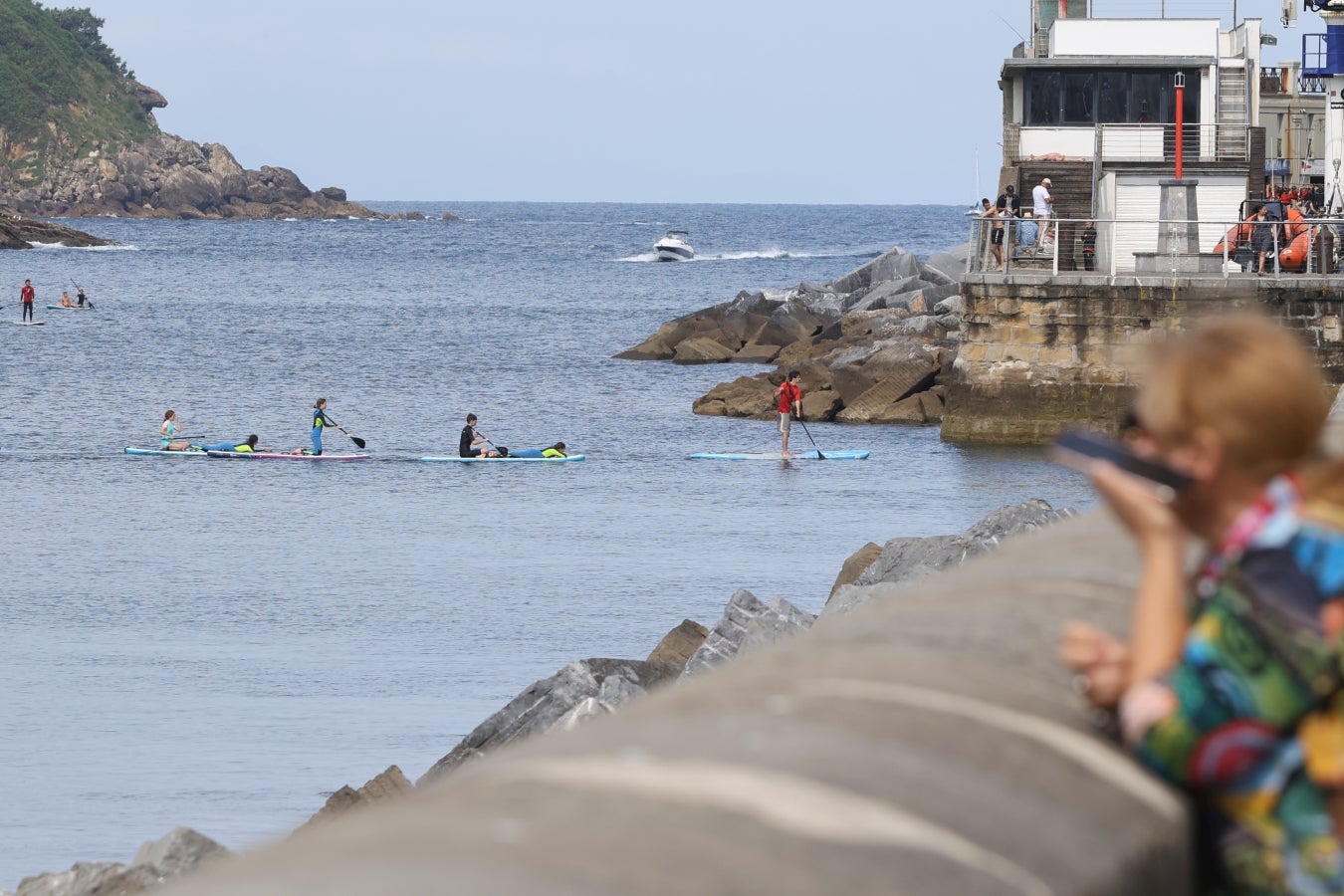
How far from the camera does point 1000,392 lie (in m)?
27.1

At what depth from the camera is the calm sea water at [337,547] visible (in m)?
12.1

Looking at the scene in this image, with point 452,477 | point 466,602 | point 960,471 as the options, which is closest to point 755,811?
point 466,602

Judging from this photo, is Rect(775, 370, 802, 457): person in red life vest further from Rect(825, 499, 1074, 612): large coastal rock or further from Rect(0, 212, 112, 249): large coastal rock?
Rect(0, 212, 112, 249): large coastal rock

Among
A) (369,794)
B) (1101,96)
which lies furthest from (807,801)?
(1101,96)

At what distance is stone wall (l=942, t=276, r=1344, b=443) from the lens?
83.4 ft

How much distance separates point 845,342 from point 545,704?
1337 inches

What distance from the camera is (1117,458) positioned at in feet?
7.52

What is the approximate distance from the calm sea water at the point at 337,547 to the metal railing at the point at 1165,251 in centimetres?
290

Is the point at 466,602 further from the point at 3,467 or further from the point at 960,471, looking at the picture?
the point at 3,467

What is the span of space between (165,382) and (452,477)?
741 inches

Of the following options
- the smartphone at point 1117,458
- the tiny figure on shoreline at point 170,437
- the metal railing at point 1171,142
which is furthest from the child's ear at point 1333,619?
A: the metal railing at point 1171,142

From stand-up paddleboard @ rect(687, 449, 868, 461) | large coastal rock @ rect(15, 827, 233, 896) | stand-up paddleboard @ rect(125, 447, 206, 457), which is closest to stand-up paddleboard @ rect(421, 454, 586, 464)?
stand-up paddleboard @ rect(687, 449, 868, 461)

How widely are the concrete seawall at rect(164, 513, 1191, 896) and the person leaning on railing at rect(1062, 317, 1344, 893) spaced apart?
7 centimetres

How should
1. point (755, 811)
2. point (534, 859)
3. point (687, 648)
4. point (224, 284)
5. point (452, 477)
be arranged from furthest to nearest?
point (224, 284), point (452, 477), point (687, 648), point (755, 811), point (534, 859)
